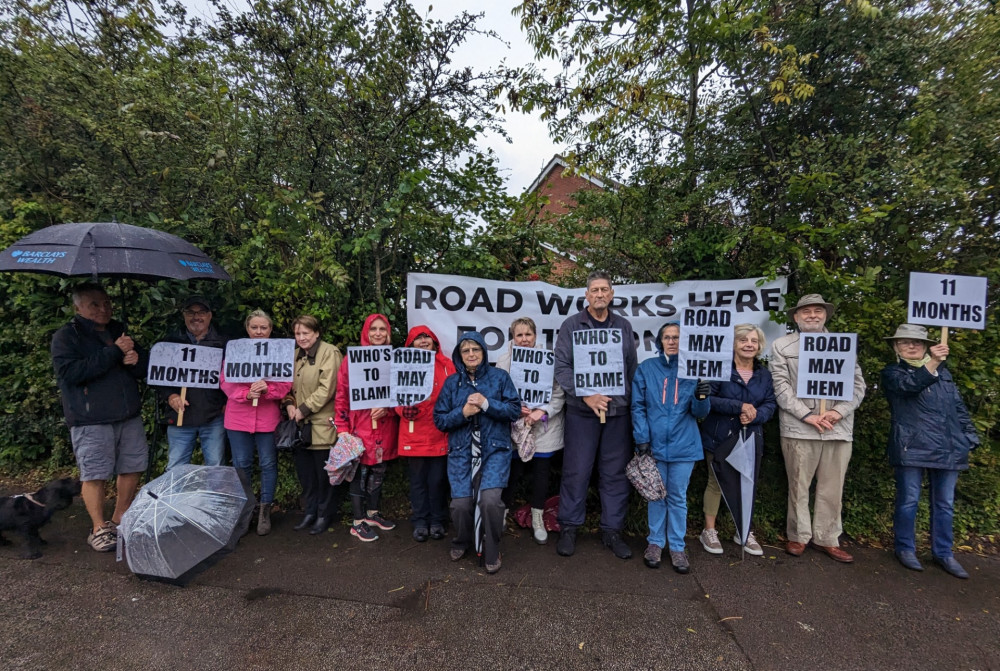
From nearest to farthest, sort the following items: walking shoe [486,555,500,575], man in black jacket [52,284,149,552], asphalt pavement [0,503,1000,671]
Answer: asphalt pavement [0,503,1000,671] < walking shoe [486,555,500,575] < man in black jacket [52,284,149,552]

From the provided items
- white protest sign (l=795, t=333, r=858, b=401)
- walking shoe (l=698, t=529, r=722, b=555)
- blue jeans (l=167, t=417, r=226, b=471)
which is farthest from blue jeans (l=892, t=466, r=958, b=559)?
blue jeans (l=167, t=417, r=226, b=471)

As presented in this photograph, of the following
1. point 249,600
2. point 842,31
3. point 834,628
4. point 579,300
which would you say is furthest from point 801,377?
point 249,600

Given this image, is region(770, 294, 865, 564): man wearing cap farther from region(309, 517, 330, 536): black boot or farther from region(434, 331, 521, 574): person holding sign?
region(309, 517, 330, 536): black boot

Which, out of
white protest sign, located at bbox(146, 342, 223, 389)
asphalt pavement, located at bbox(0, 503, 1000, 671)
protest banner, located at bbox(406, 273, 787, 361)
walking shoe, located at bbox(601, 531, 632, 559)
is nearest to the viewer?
asphalt pavement, located at bbox(0, 503, 1000, 671)

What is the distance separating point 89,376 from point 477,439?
121 inches

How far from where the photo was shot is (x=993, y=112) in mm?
4074

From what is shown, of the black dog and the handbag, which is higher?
the handbag

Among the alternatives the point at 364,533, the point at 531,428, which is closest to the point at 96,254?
the point at 364,533

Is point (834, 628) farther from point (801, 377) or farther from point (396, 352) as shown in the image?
point (396, 352)

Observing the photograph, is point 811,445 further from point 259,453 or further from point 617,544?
point 259,453

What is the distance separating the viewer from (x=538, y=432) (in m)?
4.02

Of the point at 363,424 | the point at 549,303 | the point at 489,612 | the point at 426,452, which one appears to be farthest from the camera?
the point at 549,303

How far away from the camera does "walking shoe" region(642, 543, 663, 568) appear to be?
363cm

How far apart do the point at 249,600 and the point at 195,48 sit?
5351mm
